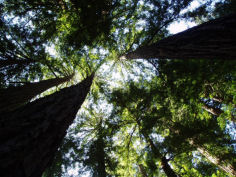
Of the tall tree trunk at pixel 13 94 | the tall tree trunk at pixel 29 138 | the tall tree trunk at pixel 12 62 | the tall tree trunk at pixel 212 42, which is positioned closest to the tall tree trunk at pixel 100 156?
the tall tree trunk at pixel 13 94

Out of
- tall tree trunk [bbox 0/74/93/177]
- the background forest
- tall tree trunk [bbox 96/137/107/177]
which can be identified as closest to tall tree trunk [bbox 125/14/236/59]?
the background forest

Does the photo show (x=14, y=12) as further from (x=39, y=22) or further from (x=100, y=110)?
(x=100, y=110)

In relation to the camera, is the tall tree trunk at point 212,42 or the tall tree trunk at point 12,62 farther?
the tall tree trunk at point 12,62

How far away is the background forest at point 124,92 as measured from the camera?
5.47ft

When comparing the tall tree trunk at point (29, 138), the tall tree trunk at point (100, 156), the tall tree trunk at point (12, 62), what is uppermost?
the tall tree trunk at point (12, 62)

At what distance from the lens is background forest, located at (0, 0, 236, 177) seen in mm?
1667

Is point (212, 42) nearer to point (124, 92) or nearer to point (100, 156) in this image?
point (124, 92)

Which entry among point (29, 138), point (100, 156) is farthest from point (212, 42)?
point (100, 156)

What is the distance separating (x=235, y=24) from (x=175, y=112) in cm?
434

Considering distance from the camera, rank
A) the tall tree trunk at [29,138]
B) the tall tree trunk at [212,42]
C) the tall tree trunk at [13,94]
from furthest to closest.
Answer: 1. the tall tree trunk at [13,94]
2. the tall tree trunk at [212,42]
3. the tall tree trunk at [29,138]

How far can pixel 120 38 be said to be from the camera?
870 centimetres

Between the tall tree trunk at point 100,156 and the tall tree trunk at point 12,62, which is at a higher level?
the tall tree trunk at point 12,62

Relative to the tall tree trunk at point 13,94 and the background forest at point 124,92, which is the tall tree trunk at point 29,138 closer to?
the background forest at point 124,92

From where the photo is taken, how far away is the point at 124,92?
7.13 metres
